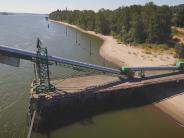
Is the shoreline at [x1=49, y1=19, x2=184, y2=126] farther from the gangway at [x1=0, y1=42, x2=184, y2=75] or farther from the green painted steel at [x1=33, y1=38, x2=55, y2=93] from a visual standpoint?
the green painted steel at [x1=33, y1=38, x2=55, y2=93]

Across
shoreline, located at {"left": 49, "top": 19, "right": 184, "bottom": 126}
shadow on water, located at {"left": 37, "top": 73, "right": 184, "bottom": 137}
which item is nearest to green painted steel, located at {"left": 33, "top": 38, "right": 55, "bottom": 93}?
shadow on water, located at {"left": 37, "top": 73, "right": 184, "bottom": 137}

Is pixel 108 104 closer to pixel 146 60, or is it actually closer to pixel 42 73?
pixel 42 73

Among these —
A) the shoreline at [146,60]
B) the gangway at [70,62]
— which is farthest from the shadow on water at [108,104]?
the gangway at [70,62]

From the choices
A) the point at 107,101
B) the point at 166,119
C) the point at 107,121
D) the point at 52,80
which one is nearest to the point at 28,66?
the point at 52,80

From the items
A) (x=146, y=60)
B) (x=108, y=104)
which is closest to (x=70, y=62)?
(x=108, y=104)

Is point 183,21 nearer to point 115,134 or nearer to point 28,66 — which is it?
point 28,66

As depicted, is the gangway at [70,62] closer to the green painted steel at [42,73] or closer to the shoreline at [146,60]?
the green painted steel at [42,73]

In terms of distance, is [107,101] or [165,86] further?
[165,86]

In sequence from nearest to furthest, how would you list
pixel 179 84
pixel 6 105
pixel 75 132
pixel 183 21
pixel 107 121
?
1. pixel 75 132
2. pixel 107 121
3. pixel 6 105
4. pixel 179 84
5. pixel 183 21
